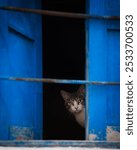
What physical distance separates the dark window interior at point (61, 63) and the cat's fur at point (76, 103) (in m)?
0.17

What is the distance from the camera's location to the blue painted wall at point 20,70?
2150mm

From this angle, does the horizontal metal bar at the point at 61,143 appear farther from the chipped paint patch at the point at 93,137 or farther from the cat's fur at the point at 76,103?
the cat's fur at the point at 76,103

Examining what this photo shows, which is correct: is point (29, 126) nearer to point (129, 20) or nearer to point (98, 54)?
point (98, 54)

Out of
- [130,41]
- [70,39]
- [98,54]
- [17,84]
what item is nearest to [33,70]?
[17,84]

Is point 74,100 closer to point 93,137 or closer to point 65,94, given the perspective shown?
point 65,94

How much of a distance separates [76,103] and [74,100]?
4 cm

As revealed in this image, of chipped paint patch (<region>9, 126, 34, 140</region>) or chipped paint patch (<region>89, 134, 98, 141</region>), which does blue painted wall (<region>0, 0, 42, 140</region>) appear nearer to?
chipped paint patch (<region>9, 126, 34, 140</region>)

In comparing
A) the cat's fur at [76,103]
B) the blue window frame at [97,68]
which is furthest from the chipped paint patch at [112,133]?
the cat's fur at [76,103]

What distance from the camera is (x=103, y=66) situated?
234 cm

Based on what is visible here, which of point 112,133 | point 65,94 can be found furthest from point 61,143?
point 65,94

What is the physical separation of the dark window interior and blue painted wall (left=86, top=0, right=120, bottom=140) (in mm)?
996

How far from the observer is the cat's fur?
3.39 meters

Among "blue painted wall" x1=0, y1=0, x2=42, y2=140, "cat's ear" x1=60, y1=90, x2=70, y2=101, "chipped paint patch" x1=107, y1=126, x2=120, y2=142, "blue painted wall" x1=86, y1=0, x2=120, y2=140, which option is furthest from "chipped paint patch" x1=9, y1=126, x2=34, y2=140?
"cat's ear" x1=60, y1=90, x2=70, y2=101

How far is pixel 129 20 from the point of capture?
5.88ft
